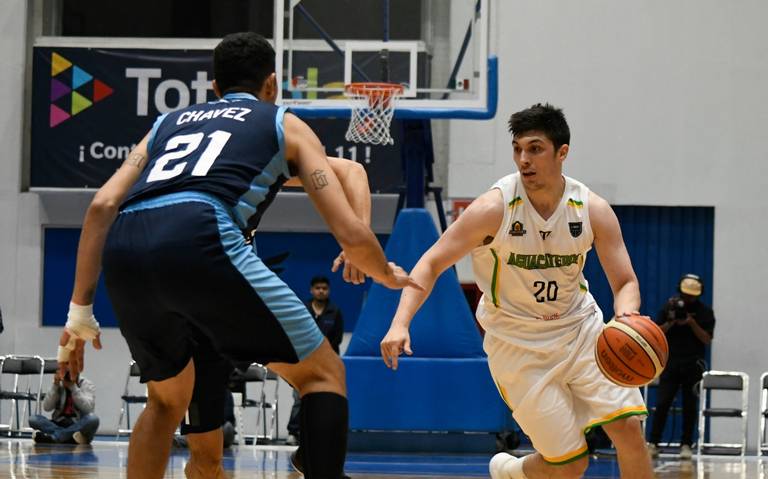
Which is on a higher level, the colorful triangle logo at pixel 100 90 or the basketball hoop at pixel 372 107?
the colorful triangle logo at pixel 100 90

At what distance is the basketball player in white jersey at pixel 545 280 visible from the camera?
5324 mm

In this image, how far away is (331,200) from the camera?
395cm

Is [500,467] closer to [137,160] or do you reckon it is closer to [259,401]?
[137,160]

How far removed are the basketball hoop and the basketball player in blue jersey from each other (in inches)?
289

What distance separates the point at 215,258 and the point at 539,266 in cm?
203

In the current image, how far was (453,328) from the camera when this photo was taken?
1157 cm

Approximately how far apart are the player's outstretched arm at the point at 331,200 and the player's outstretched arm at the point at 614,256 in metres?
1.55

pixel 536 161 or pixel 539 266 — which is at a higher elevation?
pixel 536 161

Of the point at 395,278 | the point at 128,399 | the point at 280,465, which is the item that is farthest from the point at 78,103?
the point at 395,278

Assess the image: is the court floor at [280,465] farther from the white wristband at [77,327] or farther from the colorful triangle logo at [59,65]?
the colorful triangle logo at [59,65]

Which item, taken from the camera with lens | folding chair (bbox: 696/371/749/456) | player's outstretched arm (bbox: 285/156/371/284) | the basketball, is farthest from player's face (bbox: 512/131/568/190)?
folding chair (bbox: 696/371/749/456)

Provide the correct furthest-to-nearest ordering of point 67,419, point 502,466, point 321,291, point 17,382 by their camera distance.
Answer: point 17,382 → point 321,291 → point 67,419 → point 502,466

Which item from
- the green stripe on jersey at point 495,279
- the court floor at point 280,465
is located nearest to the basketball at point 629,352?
the green stripe on jersey at point 495,279

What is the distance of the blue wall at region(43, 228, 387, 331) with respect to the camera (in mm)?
15859
